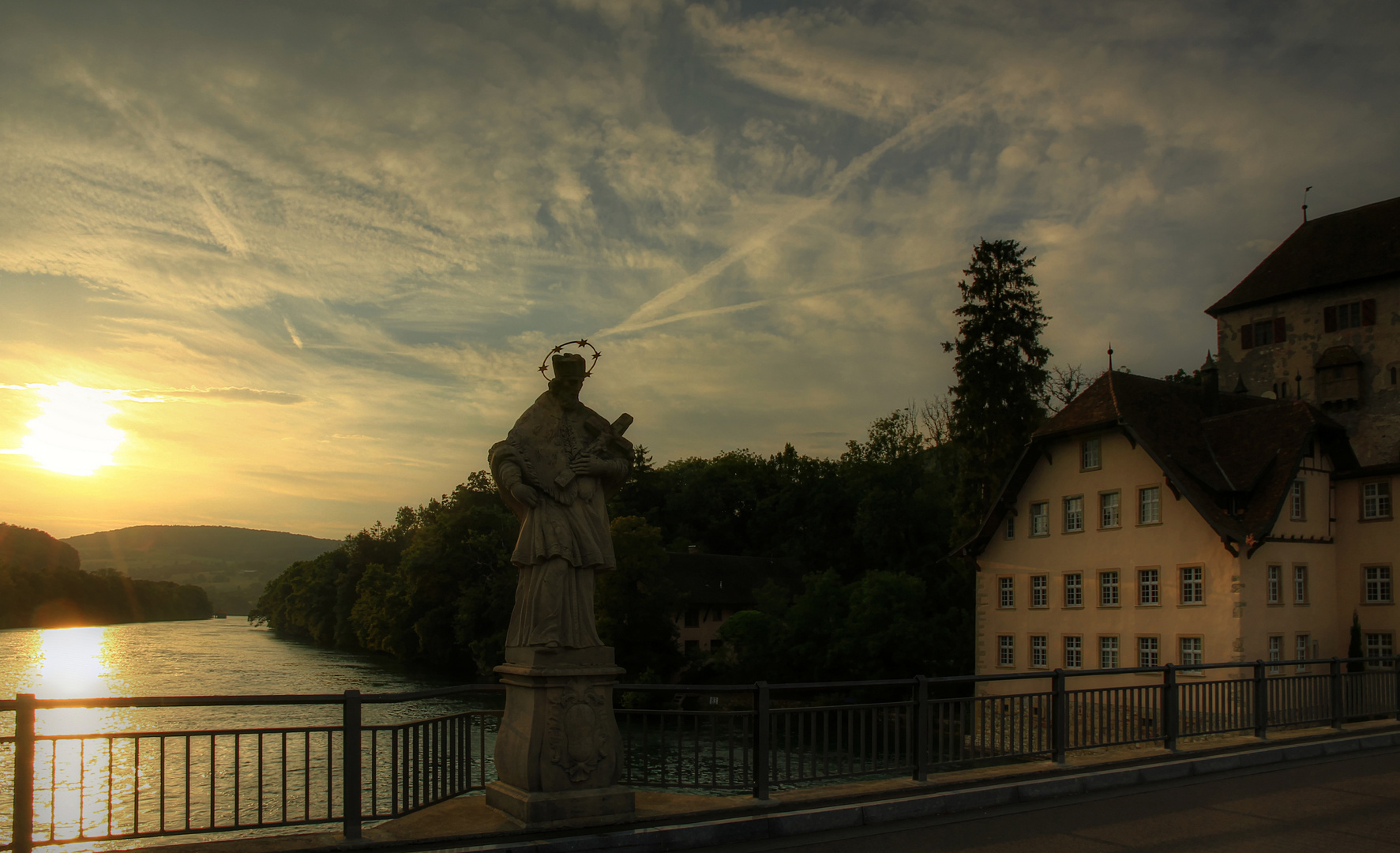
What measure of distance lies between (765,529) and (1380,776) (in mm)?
59642

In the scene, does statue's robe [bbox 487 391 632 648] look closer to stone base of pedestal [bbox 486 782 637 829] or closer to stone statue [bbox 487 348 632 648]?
stone statue [bbox 487 348 632 648]

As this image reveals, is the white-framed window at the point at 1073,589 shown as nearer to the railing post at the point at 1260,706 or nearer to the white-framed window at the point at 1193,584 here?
the white-framed window at the point at 1193,584

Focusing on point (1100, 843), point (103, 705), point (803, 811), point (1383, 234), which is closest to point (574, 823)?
point (803, 811)

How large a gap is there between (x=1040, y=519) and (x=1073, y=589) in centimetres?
284

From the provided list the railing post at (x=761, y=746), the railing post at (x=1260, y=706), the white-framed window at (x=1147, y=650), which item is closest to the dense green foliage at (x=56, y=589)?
the white-framed window at (x=1147, y=650)

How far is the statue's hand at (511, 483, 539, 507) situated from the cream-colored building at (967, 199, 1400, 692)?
25.4m

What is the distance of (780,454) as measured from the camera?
244 ft

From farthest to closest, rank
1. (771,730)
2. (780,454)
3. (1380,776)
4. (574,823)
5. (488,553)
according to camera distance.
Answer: (780,454) → (488,553) → (1380,776) → (771,730) → (574,823)

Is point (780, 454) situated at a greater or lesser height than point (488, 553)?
greater

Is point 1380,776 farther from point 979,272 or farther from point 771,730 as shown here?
point 979,272

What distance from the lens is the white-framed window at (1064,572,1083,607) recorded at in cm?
3516

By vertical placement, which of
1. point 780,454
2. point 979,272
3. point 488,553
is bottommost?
point 488,553

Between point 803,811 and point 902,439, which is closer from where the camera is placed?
point 803,811

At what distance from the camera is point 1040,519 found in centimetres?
3703
